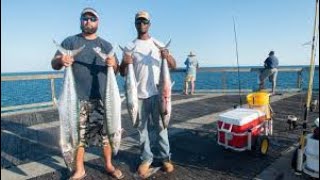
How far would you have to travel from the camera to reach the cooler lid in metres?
6.09

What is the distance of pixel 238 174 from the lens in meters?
→ 5.46

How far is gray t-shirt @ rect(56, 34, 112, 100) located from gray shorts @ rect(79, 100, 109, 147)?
113 millimetres

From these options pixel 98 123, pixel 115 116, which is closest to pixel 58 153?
pixel 98 123

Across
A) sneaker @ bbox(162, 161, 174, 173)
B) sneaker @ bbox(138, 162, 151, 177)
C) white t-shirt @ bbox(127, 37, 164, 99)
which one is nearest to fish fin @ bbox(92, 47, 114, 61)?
white t-shirt @ bbox(127, 37, 164, 99)

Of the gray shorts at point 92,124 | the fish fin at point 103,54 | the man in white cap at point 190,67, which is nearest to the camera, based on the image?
the fish fin at point 103,54

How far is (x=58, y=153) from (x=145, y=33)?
301 cm

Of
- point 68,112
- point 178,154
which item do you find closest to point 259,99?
point 178,154

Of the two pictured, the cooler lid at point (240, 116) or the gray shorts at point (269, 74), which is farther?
the gray shorts at point (269, 74)

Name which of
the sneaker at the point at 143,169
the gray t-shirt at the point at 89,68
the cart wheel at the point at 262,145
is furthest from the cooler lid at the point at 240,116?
the gray t-shirt at the point at 89,68

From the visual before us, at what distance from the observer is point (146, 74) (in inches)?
212

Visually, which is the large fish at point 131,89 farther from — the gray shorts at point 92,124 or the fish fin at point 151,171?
the fish fin at point 151,171

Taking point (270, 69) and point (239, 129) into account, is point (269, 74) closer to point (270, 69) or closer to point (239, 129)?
point (270, 69)

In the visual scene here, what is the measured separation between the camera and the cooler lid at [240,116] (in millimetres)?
6093

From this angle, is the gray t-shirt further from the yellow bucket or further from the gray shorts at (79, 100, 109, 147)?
the yellow bucket
